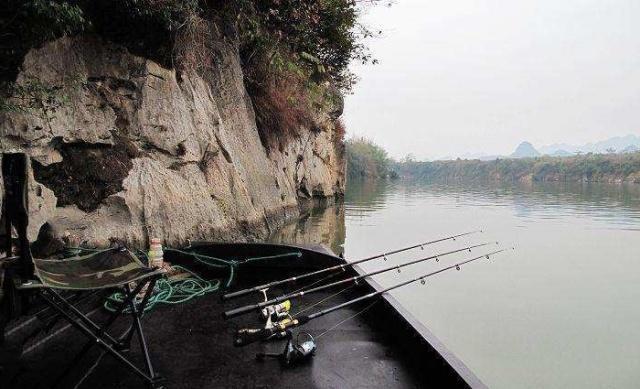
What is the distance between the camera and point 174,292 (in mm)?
4762

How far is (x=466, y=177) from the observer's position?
95.2 m

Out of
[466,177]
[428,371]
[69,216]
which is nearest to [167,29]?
[69,216]

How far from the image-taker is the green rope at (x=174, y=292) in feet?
14.1

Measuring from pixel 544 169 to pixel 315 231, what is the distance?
7701 centimetres

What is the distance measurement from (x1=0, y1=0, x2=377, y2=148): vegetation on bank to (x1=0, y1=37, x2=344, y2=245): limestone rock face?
→ 0.29 meters

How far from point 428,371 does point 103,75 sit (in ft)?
21.5

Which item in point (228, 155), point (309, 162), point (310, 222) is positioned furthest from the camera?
point (309, 162)

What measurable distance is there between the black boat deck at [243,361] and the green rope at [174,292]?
30cm

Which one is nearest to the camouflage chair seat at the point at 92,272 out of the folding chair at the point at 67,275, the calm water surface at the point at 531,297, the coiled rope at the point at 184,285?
the folding chair at the point at 67,275

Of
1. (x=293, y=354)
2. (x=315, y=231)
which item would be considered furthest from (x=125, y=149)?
(x=315, y=231)

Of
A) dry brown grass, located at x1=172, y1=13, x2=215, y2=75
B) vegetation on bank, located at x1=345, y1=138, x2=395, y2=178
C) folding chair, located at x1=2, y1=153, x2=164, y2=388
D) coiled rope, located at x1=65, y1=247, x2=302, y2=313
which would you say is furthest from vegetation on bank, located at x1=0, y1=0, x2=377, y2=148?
vegetation on bank, located at x1=345, y1=138, x2=395, y2=178

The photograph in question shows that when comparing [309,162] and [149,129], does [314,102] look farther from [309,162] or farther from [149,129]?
[149,129]

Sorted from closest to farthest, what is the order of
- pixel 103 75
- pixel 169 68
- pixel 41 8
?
pixel 41 8 < pixel 103 75 < pixel 169 68

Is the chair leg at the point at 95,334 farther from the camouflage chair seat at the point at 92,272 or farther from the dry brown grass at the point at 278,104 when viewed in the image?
the dry brown grass at the point at 278,104
